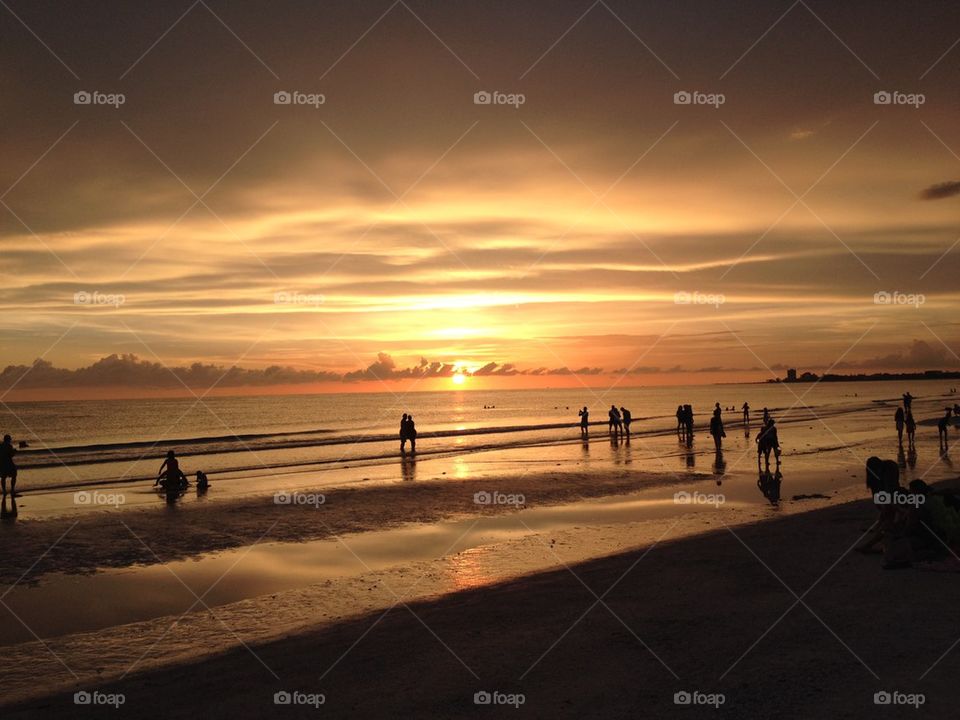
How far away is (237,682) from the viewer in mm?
8594

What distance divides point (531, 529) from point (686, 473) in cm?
1313

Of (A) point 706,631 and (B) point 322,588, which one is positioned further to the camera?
(B) point 322,588

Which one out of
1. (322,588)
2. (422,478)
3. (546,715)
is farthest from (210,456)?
(546,715)

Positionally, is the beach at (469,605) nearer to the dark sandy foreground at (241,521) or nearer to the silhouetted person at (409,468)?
the dark sandy foreground at (241,521)

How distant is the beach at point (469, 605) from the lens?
25.6 feet

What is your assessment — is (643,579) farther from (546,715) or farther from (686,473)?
(686,473)
